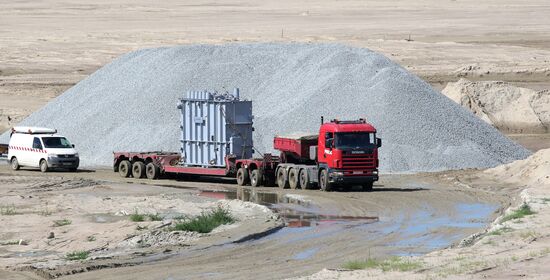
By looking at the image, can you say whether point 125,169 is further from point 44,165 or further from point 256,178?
point 256,178

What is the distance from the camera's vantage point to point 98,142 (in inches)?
2381

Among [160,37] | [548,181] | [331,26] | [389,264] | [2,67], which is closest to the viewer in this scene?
[389,264]

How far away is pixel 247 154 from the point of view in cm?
5141

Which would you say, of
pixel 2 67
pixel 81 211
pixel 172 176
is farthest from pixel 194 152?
pixel 2 67

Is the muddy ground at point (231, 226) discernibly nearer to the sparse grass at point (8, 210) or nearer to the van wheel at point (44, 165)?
the sparse grass at point (8, 210)

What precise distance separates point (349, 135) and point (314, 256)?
645 inches

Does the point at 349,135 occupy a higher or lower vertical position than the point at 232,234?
higher

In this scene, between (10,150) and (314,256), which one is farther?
(10,150)

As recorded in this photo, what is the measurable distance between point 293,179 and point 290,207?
6.02m

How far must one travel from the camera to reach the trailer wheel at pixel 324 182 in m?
47.4

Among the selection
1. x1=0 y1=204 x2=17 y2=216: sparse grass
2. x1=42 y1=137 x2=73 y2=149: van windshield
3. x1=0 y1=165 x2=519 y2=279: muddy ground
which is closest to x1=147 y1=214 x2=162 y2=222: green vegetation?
x1=0 y1=165 x2=519 y2=279: muddy ground

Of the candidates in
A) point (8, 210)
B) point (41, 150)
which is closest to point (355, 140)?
point (8, 210)

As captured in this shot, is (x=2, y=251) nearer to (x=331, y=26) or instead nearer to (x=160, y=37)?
(x=160, y=37)

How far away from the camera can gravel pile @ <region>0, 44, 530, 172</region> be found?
5553cm
